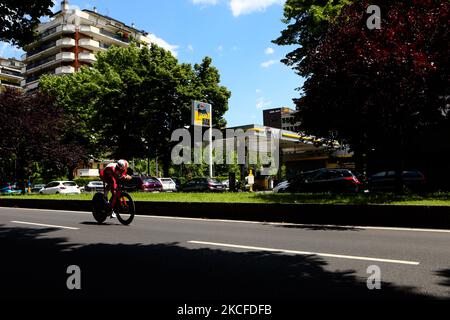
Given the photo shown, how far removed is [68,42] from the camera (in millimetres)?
68250

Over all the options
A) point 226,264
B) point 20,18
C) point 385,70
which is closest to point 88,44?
point 20,18

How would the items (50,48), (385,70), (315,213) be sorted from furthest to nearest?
(50,48)
(385,70)
(315,213)

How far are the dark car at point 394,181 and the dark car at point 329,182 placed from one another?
10.1ft

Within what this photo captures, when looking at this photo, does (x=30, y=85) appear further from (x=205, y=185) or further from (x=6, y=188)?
(x=205, y=185)

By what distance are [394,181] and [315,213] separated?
43.8ft

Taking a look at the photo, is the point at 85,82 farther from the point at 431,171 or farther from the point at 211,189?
the point at 431,171

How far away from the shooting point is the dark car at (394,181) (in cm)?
2105

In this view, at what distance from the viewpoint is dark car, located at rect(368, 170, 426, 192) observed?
21047 millimetres

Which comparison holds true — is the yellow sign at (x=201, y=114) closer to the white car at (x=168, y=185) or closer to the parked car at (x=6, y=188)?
the white car at (x=168, y=185)

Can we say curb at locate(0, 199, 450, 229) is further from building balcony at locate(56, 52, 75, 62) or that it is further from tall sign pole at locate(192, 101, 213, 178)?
building balcony at locate(56, 52, 75, 62)

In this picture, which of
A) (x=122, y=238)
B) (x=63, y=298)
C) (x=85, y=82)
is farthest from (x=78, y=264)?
(x=85, y=82)

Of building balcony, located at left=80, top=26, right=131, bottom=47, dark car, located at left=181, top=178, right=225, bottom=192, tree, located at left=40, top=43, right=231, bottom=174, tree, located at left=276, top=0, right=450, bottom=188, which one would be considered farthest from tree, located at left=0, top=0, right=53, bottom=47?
building balcony, located at left=80, top=26, right=131, bottom=47

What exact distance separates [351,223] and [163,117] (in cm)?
2654

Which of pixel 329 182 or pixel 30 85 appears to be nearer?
pixel 329 182
